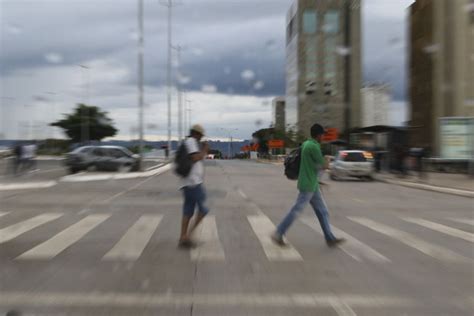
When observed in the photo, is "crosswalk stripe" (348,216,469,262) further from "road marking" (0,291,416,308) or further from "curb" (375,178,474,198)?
"curb" (375,178,474,198)

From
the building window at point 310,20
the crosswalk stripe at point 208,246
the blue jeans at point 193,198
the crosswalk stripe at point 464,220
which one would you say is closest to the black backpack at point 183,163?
the blue jeans at point 193,198

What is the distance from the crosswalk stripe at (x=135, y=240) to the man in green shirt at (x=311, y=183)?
1936 mm

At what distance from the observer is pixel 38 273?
5836 millimetres

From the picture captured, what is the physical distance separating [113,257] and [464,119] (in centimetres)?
2401

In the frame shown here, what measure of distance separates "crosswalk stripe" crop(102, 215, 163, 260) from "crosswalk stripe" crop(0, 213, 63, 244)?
67.5 inches

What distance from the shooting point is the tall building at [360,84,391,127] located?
139 ft

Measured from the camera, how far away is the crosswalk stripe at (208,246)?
6.73 meters

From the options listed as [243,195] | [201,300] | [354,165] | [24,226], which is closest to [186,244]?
[201,300]

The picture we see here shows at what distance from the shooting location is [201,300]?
15.7 feet

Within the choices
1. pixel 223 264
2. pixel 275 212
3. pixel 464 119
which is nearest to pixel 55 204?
pixel 275 212

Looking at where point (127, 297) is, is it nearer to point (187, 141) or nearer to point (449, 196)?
point (187, 141)

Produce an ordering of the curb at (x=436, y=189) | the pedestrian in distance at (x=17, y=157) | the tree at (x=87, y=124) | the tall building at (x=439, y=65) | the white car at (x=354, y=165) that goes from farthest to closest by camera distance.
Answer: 1. the tree at (x=87, y=124)
2. the tall building at (x=439, y=65)
3. the white car at (x=354, y=165)
4. the pedestrian in distance at (x=17, y=157)
5. the curb at (x=436, y=189)

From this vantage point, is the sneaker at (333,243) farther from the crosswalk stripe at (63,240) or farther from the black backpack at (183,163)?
the crosswalk stripe at (63,240)

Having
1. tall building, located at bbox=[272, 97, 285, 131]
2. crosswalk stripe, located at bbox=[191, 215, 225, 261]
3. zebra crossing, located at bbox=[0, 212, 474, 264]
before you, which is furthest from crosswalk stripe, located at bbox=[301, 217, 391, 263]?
tall building, located at bbox=[272, 97, 285, 131]
